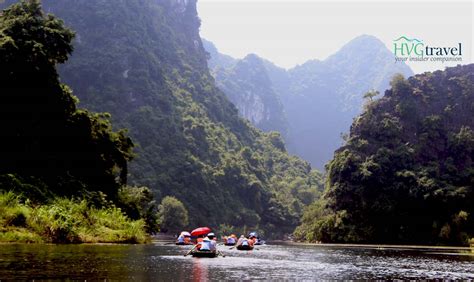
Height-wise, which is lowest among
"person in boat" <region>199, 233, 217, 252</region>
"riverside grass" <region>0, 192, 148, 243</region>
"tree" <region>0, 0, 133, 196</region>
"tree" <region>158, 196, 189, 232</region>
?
"person in boat" <region>199, 233, 217, 252</region>

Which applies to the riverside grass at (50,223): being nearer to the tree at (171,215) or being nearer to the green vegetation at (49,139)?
the green vegetation at (49,139)

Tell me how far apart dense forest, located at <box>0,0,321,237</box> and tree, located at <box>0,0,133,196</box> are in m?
69.3

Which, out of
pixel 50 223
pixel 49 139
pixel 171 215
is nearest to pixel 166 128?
pixel 171 215

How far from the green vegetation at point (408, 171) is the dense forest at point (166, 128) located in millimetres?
43310

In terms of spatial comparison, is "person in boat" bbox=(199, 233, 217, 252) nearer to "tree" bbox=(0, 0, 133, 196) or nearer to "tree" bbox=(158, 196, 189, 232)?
"tree" bbox=(0, 0, 133, 196)

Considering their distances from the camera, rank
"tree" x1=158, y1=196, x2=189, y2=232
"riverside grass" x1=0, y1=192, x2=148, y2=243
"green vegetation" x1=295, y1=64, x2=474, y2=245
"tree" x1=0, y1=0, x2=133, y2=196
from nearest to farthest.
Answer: "riverside grass" x1=0, y1=192, x2=148, y2=243
"tree" x1=0, y1=0, x2=133, y2=196
"green vegetation" x1=295, y1=64, x2=474, y2=245
"tree" x1=158, y1=196, x2=189, y2=232

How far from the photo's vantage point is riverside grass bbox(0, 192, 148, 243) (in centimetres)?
3316

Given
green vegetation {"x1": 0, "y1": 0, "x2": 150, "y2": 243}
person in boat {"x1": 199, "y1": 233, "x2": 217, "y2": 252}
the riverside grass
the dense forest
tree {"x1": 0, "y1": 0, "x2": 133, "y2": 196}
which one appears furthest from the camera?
the dense forest

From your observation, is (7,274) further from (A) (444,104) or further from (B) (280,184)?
(B) (280,184)

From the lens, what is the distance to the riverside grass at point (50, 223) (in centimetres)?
3316

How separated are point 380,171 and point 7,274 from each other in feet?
255

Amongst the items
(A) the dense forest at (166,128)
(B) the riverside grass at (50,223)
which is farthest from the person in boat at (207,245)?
(A) the dense forest at (166,128)

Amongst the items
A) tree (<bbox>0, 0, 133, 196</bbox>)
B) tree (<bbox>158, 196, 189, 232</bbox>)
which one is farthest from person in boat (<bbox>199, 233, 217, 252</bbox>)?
tree (<bbox>158, 196, 189, 232</bbox>)

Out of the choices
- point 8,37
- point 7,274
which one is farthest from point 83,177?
point 7,274
